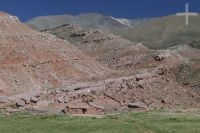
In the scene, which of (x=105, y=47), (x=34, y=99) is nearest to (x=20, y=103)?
(x=34, y=99)

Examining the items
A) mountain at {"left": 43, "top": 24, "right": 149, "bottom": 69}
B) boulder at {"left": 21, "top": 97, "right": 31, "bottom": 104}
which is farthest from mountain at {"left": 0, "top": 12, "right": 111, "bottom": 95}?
mountain at {"left": 43, "top": 24, "right": 149, "bottom": 69}

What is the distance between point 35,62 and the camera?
5959 cm

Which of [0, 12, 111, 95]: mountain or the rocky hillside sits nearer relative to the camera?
the rocky hillside

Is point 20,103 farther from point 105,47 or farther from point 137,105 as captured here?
point 105,47

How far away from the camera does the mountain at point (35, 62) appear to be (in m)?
55.2

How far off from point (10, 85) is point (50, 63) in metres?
8.46

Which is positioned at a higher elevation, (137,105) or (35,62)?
(35,62)

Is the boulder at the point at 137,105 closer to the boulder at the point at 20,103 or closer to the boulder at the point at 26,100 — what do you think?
the boulder at the point at 26,100

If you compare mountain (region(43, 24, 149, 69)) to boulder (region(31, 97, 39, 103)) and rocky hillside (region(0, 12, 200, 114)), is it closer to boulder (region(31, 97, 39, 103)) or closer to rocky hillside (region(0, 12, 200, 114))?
rocky hillside (region(0, 12, 200, 114))

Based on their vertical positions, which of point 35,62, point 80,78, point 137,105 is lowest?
point 137,105

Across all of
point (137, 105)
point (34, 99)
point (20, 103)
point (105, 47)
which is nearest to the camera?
point (137, 105)

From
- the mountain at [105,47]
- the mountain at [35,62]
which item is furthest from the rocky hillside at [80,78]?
the mountain at [105,47]

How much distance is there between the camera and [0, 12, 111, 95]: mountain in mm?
55250

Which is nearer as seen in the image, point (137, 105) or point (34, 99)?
point (137, 105)
